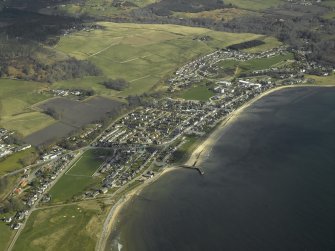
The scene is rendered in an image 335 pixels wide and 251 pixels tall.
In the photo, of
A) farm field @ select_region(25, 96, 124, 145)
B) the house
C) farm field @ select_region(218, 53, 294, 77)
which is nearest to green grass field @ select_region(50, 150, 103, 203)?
the house

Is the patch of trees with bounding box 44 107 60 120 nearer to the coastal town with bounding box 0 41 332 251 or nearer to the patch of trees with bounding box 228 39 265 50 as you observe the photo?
the coastal town with bounding box 0 41 332 251

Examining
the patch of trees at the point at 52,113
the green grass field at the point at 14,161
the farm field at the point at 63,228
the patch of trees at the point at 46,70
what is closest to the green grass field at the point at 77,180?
the farm field at the point at 63,228

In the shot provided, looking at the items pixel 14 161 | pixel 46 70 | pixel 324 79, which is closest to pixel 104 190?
pixel 14 161

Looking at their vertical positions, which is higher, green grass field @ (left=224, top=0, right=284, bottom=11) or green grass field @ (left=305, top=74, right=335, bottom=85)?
green grass field @ (left=224, top=0, right=284, bottom=11)

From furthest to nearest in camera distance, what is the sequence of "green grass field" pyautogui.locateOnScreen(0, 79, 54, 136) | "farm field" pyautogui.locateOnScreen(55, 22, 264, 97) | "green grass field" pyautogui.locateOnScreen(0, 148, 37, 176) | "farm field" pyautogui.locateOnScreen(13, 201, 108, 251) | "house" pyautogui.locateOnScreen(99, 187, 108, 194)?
1. "farm field" pyautogui.locateOnScreen(55, 22, 264, 97)
2. "green grass field" pyautogui.locateOnScreen(0, 79, 54, 136)
3. "green grass field" pyautogui.locateOnScreen(0, 148, 37, 176)
4. "house" pyautogui.locateOnScreen(99, 187, 108, 194)
5. "farm field" pyautogui.locateOnScreen(13, 201, 108, 251)

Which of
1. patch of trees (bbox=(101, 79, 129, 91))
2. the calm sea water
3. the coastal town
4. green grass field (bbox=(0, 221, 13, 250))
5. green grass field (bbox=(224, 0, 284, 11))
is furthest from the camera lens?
green grass field (bbox=(224, 0, 284, 11))

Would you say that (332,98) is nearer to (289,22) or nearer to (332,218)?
(332,218)

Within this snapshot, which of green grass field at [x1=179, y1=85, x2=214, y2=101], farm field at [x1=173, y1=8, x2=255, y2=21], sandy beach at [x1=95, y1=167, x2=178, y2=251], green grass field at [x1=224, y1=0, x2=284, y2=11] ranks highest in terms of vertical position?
green grass field at [x1=224, y1=0, x2=284, y2=11]

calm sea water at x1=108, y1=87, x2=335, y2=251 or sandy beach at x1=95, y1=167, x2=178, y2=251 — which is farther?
sandy beach at x1=95, y1=167, x2=178, y2=251
